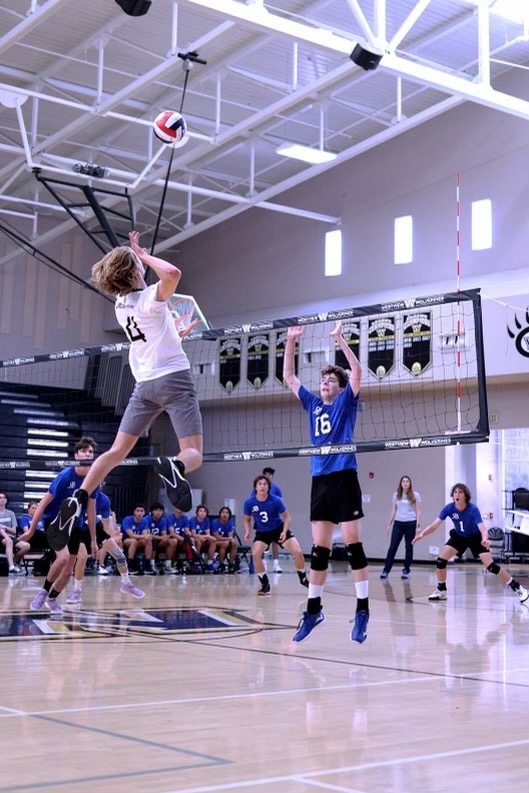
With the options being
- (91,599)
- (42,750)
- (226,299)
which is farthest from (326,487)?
(226,299)

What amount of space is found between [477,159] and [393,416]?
5.46 m

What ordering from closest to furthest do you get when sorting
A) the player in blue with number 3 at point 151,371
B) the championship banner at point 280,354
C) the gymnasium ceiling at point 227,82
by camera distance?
the player in blue with number 3 at point 151,371, the gymnasium ceiling at point 227,82, the championship banner at point 280,354

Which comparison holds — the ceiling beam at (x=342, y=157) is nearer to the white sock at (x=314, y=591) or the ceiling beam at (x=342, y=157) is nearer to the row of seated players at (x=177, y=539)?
the row of seated players at (x=177, y=539)

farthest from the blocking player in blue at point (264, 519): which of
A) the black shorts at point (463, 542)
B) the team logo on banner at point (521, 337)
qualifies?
the team logo on banner at point (521, 337)

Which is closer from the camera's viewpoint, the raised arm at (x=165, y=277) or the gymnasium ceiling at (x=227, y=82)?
the raised arm at (x=165, y=277)

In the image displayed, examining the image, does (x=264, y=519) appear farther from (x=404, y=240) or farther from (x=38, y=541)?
(x=404, y=240)

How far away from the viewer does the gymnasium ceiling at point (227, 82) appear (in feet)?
48.7

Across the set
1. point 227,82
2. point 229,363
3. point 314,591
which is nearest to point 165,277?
point 314,591

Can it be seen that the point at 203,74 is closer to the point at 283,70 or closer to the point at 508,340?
the point at 283,70

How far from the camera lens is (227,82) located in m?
18.5

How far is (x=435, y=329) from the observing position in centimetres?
1895

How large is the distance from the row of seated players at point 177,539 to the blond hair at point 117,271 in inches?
464

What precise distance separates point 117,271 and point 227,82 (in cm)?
1425

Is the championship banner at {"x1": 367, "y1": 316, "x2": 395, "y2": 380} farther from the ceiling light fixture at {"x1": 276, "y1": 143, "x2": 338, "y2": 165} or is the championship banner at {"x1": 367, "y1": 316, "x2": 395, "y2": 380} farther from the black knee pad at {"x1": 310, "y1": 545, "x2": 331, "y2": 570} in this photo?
the black knee pad at {"x1": 310, "y1": 545, "x2": 331, "y2": 570}
